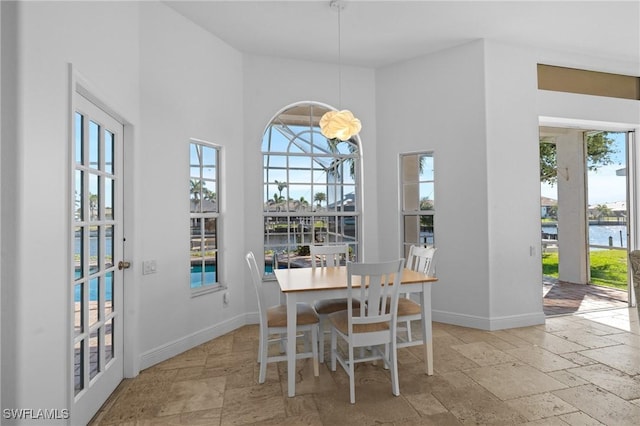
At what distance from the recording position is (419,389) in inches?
101

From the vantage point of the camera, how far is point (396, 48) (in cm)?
416

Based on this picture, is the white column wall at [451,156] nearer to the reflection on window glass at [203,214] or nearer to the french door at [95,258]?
the reflection on window glass at [203,214]

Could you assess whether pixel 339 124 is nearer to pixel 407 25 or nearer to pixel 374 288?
pixel 374 288

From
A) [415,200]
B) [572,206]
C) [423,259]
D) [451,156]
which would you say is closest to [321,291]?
[423,259]

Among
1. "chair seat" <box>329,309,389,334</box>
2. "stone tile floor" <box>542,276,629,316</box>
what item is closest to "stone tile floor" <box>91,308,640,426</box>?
"chair seat" <box>329,309,389,334</box>

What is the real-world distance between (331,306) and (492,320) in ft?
6.95

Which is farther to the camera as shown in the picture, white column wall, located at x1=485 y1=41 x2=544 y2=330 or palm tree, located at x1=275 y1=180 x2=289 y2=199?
palm tree, located at x1=275 y1=180 x2=289 y2=199

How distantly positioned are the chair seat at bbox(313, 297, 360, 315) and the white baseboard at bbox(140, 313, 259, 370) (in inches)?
52.7

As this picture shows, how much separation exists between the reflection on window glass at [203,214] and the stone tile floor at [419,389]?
78 centimetres

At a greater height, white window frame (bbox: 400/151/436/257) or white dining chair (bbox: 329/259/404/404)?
white window frame (bbox: 400/151/436/257)

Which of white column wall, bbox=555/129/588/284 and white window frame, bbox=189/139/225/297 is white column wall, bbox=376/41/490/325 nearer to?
white window frame, bbox=189/139/225/297

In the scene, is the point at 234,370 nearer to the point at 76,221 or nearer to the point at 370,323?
the point at 370,323

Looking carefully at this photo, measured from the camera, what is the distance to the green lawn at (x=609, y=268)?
5.04 m

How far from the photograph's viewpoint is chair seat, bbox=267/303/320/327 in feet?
8.88
